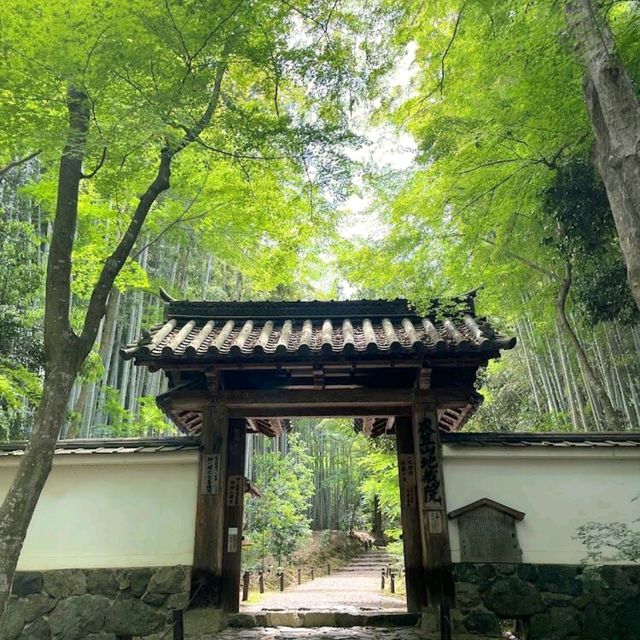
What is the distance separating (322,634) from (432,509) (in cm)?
179

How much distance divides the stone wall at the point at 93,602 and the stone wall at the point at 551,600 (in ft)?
9.58

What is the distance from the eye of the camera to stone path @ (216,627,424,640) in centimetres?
496

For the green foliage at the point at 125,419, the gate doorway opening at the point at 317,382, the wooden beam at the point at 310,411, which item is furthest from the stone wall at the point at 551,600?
the green foliage at the point at 125,419

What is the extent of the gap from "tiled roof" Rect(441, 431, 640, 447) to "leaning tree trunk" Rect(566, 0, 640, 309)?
2405 millimetres

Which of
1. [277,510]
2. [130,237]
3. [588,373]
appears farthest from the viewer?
[277,510]

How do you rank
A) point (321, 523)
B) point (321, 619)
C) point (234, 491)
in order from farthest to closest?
point (321, 523), point (234, 491), point (321, 619)

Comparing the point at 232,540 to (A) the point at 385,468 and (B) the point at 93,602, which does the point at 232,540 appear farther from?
(A) the point at 385,468

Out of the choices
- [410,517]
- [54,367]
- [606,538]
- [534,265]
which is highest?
[534,265]

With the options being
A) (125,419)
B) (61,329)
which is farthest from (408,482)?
(125,419)

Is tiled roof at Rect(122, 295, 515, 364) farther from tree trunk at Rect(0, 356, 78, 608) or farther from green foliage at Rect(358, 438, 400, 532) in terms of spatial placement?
green foliage at Rect(358, 438, 400, 532)

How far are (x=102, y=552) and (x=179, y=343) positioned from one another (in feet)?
7.70

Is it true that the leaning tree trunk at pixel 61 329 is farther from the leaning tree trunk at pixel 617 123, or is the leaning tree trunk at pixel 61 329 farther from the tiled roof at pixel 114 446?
the leaning tree trunk at pixel 617 123

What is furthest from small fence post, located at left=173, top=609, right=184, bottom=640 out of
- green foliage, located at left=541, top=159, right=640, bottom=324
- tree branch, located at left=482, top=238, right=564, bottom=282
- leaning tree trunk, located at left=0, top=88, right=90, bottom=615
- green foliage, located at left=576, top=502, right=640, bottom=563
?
tree branch, located at left=482, top=238, right=564, bottom=282

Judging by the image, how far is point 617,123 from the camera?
3.85m
